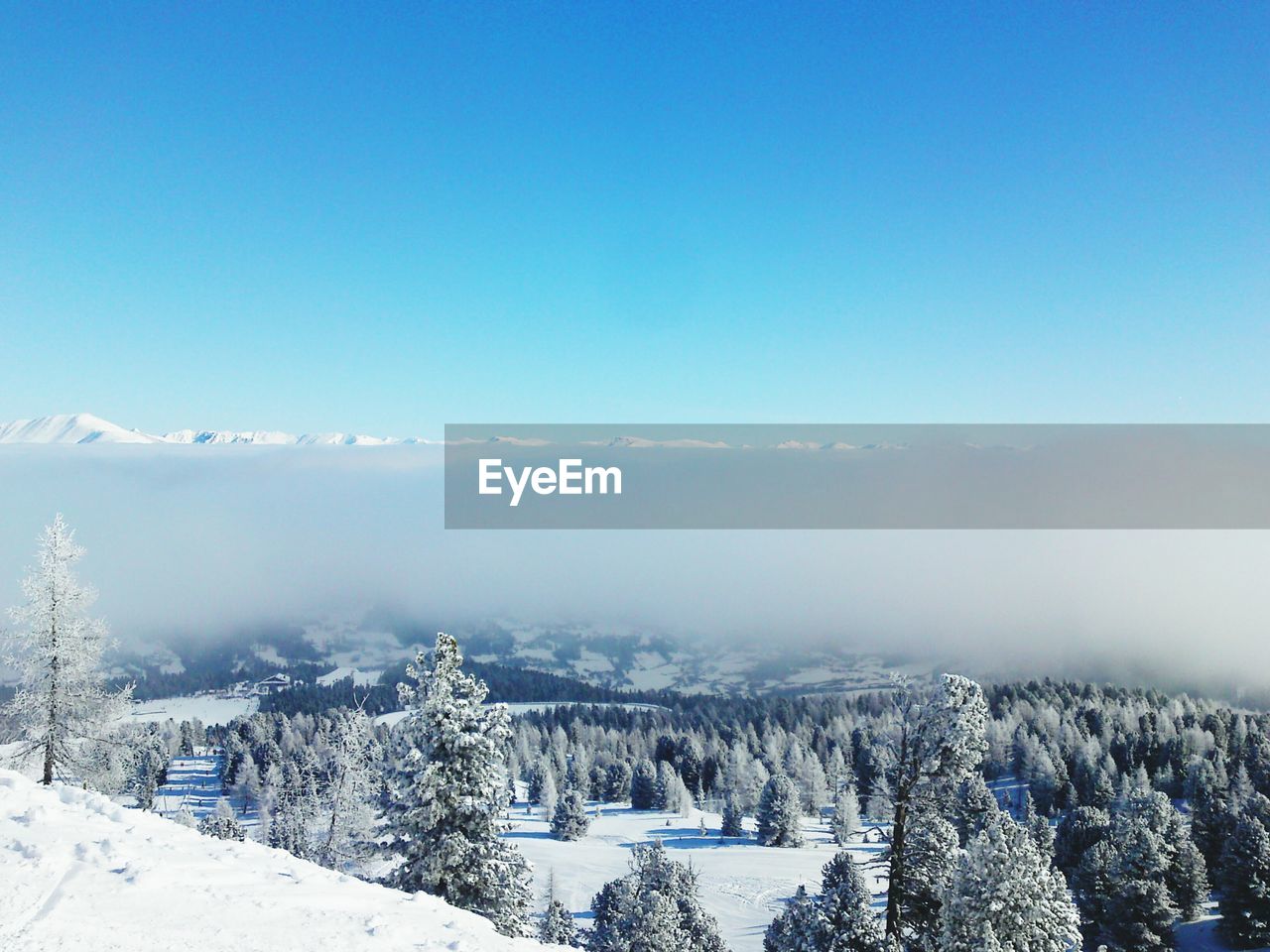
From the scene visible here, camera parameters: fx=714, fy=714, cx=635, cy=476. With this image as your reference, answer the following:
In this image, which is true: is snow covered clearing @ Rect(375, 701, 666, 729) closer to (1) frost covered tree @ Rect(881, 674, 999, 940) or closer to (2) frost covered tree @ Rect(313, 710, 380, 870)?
(2) frost covered tree @ Rect(313, 710, 380, 870)

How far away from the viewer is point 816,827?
301 feet

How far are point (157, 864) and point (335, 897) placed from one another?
2710 mm

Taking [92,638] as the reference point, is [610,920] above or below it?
below

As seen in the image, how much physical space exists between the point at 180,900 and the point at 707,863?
6718cm

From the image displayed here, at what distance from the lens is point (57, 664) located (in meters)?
23.4

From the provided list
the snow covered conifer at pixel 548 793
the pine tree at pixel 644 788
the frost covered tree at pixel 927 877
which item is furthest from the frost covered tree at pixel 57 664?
the pine tree at pixel 644 788

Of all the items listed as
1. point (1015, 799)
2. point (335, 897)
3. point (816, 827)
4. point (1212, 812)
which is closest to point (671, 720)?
point (816, 827)

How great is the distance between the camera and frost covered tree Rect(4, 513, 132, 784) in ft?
75.9

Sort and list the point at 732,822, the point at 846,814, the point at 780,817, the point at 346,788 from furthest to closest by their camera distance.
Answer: the point at 846,814, the point at 732,822, the point at 780,817, the point at 346,788

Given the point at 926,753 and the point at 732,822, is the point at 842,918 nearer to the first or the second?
the point at 926,753

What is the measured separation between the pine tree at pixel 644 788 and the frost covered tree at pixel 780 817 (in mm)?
24482

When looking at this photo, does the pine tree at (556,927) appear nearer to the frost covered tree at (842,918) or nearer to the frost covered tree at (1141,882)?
the frost covered tree at (842,918)

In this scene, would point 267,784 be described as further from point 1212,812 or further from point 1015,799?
point 1212,812

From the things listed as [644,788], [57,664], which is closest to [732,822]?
[644,788]
